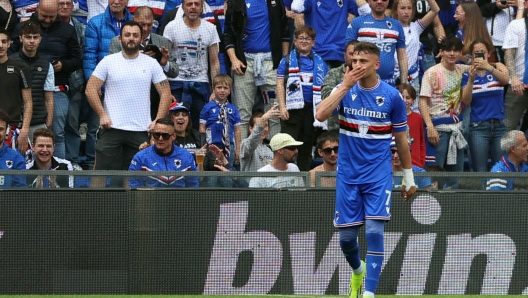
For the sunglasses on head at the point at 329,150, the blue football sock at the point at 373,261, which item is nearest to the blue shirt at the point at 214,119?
the sunglasses on head at the point at 329,150

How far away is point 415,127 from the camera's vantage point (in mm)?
12867

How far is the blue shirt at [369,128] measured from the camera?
334 inches

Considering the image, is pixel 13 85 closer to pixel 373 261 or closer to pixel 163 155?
pixel 163 155

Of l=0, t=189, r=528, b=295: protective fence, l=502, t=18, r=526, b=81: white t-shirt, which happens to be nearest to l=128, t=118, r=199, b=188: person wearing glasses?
l=0, t=189, r=528, b=295: protective fence

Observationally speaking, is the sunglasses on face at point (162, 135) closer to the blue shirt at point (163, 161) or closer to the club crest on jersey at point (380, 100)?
the blue shirt at point (163, 161)

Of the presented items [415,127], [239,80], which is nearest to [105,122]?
[239,80]

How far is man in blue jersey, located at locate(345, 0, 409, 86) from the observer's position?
1305 centimetres

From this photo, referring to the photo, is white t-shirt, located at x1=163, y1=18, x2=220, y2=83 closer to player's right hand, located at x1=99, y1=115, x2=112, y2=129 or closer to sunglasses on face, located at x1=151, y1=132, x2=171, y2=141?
player's right hand, located at x1=99, y1=115, x2=112, y2=129

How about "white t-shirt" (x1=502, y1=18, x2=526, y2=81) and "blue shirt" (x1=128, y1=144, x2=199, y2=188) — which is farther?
"white t-shirt" (x1=502, y1=18, x2=526, y2=81)

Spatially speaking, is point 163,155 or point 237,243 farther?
point 163,155

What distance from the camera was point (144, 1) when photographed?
14.2 metres

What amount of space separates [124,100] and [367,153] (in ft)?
14.9

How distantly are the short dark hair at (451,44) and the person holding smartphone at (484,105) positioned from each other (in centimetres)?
32

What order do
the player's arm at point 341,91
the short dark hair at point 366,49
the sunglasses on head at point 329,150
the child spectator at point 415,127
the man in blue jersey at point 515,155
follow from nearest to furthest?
the player's arm at point 341,91, the short dark hair at point 366,49, the sunglasses on head at point 329,150, the man in blue jersey at point 515,155, the child spectator at point 415,127
